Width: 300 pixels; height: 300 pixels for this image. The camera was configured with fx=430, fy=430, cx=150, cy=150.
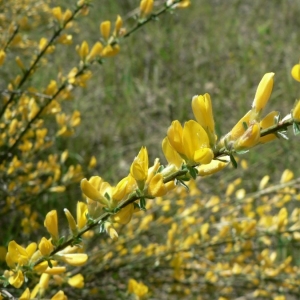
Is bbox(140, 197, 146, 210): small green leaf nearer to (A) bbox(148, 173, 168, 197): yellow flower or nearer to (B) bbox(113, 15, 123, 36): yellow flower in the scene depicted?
(A) bbox(148, 173, 168, 197): yellow flower

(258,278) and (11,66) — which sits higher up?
(11,66)

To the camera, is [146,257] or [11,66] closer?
[146,257]

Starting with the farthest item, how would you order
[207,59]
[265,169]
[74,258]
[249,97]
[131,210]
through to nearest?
[207,59] < [249,97] < [265,169] < [74,258] < [131,210]

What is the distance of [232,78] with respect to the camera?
12.2 feet

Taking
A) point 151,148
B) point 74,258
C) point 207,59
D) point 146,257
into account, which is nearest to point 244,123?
point 74,258

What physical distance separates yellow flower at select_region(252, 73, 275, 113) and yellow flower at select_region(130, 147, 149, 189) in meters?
0.16

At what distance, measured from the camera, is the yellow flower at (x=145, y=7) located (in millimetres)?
1122

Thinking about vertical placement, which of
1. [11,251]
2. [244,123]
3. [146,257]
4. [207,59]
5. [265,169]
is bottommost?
[265,169]

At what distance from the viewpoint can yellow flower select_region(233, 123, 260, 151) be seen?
53 cm

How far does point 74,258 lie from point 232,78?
3185 mm

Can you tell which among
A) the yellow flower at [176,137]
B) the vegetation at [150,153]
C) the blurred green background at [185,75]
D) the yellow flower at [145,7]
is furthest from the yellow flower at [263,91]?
the blurred green background at [185,75]

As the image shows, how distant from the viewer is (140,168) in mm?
583

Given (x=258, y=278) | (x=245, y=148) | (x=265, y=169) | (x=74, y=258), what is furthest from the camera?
(x=265, y=169)

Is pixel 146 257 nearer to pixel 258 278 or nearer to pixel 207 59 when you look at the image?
pixel 258 278
